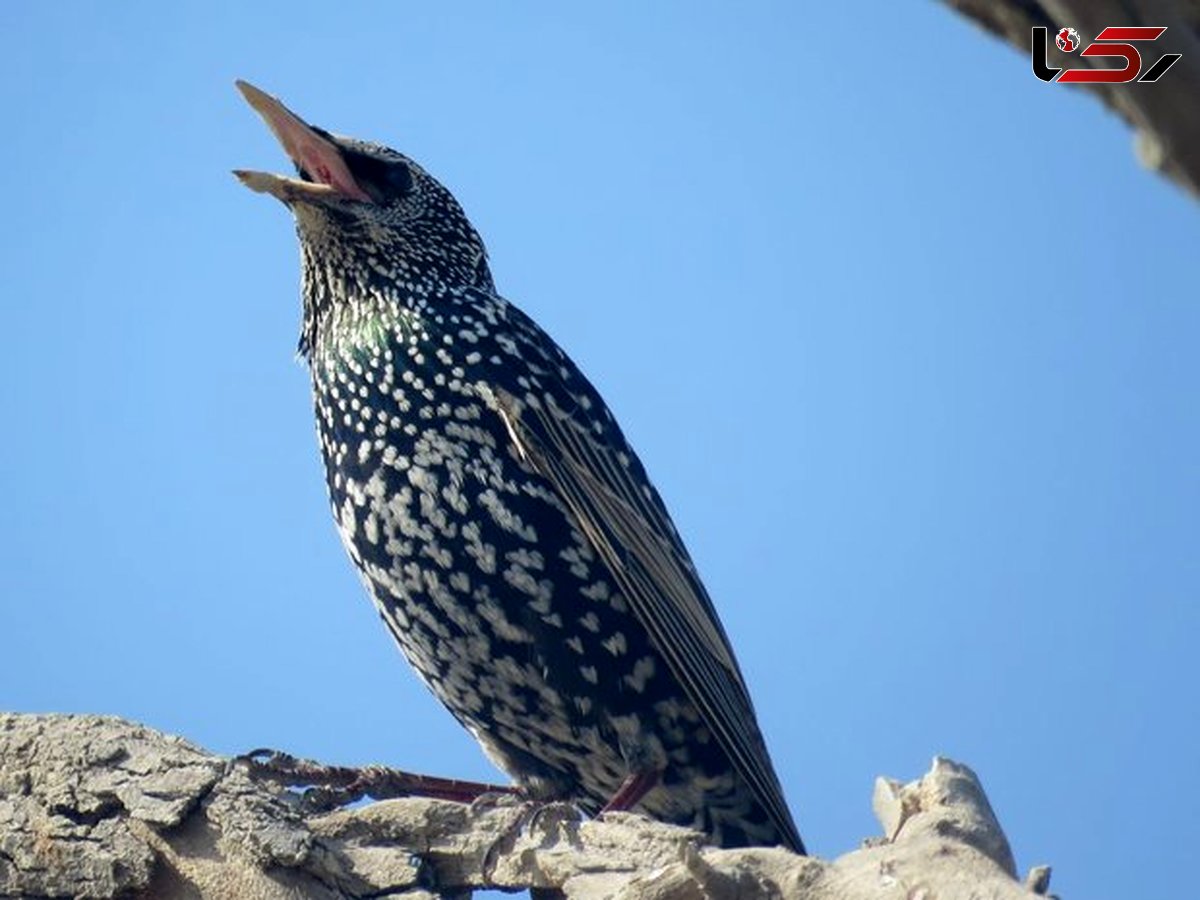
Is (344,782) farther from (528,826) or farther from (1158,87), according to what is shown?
(1158,87)

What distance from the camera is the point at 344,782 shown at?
4.75 meters

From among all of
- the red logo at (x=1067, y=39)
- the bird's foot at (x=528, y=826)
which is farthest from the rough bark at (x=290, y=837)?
the red logo at (x=1067, y=39)

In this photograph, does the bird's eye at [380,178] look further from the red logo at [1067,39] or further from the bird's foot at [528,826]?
the red logo at [1067,39]

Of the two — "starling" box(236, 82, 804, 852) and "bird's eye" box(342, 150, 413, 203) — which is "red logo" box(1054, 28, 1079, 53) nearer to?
"starling" box(236, 82, 804, 852)

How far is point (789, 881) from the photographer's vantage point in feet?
12.0

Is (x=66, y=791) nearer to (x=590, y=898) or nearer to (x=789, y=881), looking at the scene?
(x=590, y=898)

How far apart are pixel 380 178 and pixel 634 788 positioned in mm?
2011

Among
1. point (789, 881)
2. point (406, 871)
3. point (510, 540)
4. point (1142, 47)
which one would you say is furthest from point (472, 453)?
point (1142, 47)

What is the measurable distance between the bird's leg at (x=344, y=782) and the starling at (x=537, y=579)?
0.26 metres

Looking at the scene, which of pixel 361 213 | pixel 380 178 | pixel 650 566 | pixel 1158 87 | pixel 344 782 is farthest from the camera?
pixel 380 178

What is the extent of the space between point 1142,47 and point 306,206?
4530mm

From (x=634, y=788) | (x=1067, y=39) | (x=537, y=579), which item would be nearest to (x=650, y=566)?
(x=537, y=579)

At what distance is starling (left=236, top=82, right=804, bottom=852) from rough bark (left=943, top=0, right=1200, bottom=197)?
12.1 feet

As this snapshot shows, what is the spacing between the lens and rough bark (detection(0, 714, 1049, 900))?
3.77 m
